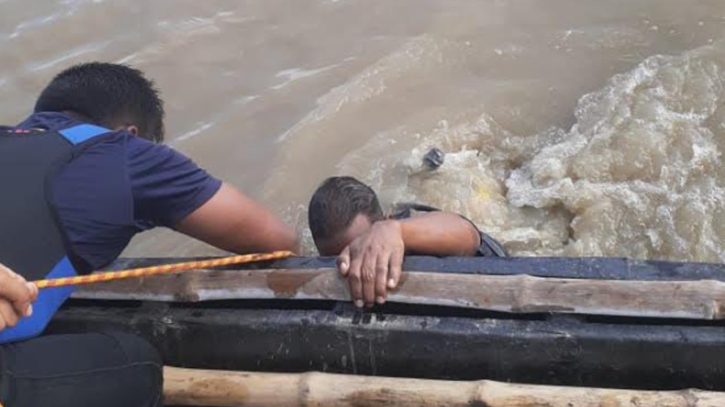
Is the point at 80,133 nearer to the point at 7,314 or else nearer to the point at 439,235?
the point at 7,314

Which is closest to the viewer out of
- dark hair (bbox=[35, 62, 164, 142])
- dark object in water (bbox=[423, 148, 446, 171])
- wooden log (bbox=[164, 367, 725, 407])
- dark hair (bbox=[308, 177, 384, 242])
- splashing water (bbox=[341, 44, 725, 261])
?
wooden log (bbox=[164, 367, 725, 407])

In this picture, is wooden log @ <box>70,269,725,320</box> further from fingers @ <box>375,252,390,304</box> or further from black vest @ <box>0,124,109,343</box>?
black vest @ <box>0,124,109,343</box>

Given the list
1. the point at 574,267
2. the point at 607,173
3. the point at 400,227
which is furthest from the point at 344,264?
the point at 607,173

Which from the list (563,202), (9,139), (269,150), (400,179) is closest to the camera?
(9,139)

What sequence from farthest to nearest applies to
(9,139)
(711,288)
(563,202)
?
1. (563,202)
2. (9,139)
3. (711,288)

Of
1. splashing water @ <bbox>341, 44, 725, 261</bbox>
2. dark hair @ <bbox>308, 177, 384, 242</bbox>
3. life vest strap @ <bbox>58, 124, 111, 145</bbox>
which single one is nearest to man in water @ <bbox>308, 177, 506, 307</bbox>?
dark hair @ <bbox>308, 177, 384, 242</bbox>

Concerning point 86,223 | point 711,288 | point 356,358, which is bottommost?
point 356,358

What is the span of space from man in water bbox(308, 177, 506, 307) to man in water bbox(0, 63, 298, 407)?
1.36ft

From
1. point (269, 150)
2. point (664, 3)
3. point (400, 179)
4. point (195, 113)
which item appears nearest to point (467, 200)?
point (400, 179)

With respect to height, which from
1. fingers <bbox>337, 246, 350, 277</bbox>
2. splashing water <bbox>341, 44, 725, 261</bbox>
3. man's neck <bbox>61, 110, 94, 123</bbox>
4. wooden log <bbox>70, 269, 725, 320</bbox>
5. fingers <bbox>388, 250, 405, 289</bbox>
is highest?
man's neck <bbox>61, 110, 94, 123</bbox>

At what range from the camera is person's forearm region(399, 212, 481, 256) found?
252 cm

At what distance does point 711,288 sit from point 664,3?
150 inches

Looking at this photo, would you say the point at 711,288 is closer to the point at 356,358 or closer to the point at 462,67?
the point at 356,358

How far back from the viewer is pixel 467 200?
4.09 meters
